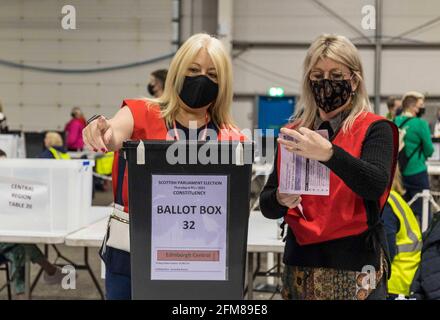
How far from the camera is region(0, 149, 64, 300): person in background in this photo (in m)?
3.76

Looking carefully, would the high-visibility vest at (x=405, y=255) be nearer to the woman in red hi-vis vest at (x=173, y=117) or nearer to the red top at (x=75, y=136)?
the woman in red hi-vis vest at (x=173, y=117)

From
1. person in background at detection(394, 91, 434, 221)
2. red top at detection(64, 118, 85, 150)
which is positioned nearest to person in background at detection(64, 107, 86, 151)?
red top at detection(64, 118, 85, 150)

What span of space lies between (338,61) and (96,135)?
657 millimetres

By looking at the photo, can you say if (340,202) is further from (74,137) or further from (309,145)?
(74,137)

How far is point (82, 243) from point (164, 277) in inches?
65.1

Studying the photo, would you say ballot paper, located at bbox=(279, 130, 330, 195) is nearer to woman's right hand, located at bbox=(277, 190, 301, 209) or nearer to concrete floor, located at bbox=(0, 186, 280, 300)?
woman's right hand, located at bbox=(277, 190, 301, 209)


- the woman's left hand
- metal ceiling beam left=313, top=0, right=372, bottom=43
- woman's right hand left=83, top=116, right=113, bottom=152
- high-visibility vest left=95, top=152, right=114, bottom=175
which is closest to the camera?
the woman's left hand

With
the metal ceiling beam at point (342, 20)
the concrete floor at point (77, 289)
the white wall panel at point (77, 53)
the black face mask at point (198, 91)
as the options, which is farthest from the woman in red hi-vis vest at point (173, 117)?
the white wall panel at point (77, 53)

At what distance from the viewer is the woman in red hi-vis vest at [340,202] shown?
1411 mm

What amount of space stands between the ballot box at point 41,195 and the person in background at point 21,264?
727 mm

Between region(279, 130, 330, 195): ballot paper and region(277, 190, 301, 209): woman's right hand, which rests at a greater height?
region(279, 130, 330, 195): ballot paper

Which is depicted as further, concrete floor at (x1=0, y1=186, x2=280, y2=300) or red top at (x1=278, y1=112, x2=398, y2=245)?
concrete floor at (x1=0, y1=186, x2=280, y2=300)

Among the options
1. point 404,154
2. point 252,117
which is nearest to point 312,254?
point 404,154
